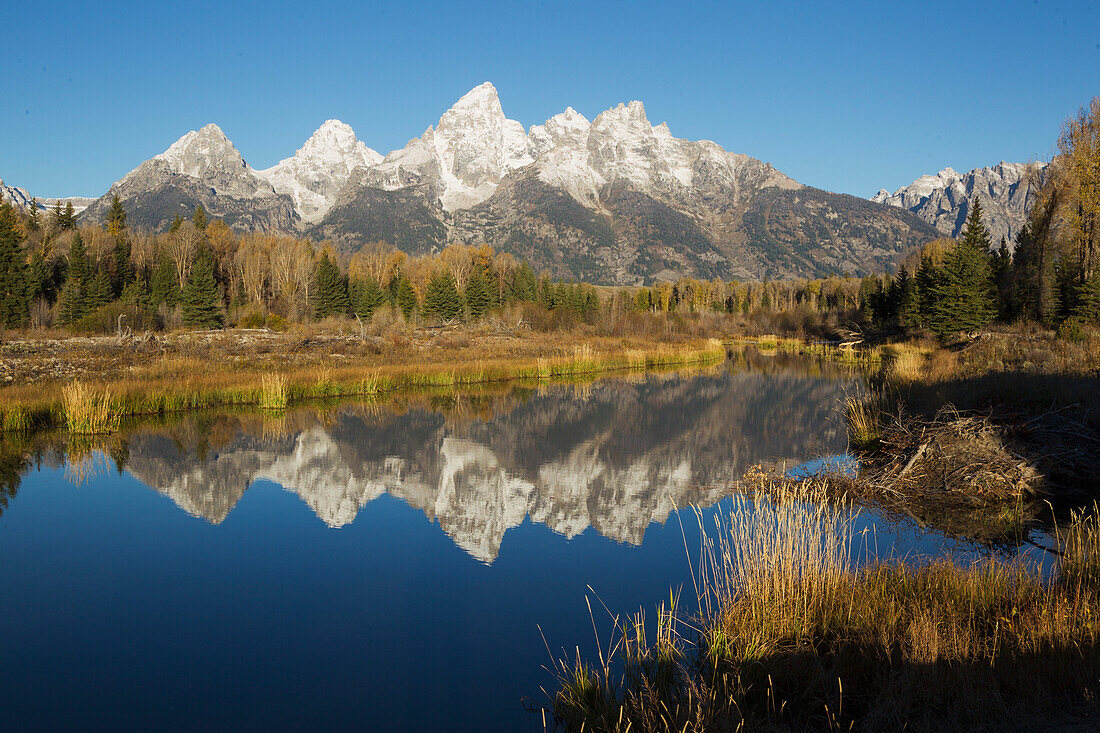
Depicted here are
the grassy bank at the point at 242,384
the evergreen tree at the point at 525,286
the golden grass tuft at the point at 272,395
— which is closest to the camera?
the grassy bank at the point at 242,384

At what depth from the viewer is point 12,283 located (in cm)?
5006

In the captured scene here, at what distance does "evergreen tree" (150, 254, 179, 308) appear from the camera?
60656mm

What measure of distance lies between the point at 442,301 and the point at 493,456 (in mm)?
55477

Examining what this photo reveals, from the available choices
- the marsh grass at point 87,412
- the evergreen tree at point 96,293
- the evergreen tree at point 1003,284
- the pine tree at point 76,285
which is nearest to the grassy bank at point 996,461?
the marsh grass at point 87,412

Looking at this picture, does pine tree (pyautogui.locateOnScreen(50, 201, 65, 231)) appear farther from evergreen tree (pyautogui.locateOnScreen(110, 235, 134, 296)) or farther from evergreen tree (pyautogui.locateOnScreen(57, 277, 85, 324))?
evergreen tree (pyautogui.locateOnScreen(57, 277, 85, 324))

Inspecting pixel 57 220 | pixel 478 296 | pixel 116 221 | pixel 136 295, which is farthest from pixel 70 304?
pixel 478 296

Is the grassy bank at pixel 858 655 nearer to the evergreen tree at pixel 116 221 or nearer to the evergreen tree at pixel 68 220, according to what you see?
the evergreen tree at pixel 68 220

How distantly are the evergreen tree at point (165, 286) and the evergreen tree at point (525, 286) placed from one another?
36.8 m

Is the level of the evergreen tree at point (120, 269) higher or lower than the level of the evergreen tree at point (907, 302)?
higher

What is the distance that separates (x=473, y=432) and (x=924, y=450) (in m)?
11.6

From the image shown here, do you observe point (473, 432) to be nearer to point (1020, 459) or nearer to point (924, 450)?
point (924, 450)

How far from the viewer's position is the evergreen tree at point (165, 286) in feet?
199

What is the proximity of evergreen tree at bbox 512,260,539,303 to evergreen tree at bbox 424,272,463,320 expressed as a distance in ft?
40.5

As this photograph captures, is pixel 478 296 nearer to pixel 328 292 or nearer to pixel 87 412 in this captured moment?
pixel 328 292
